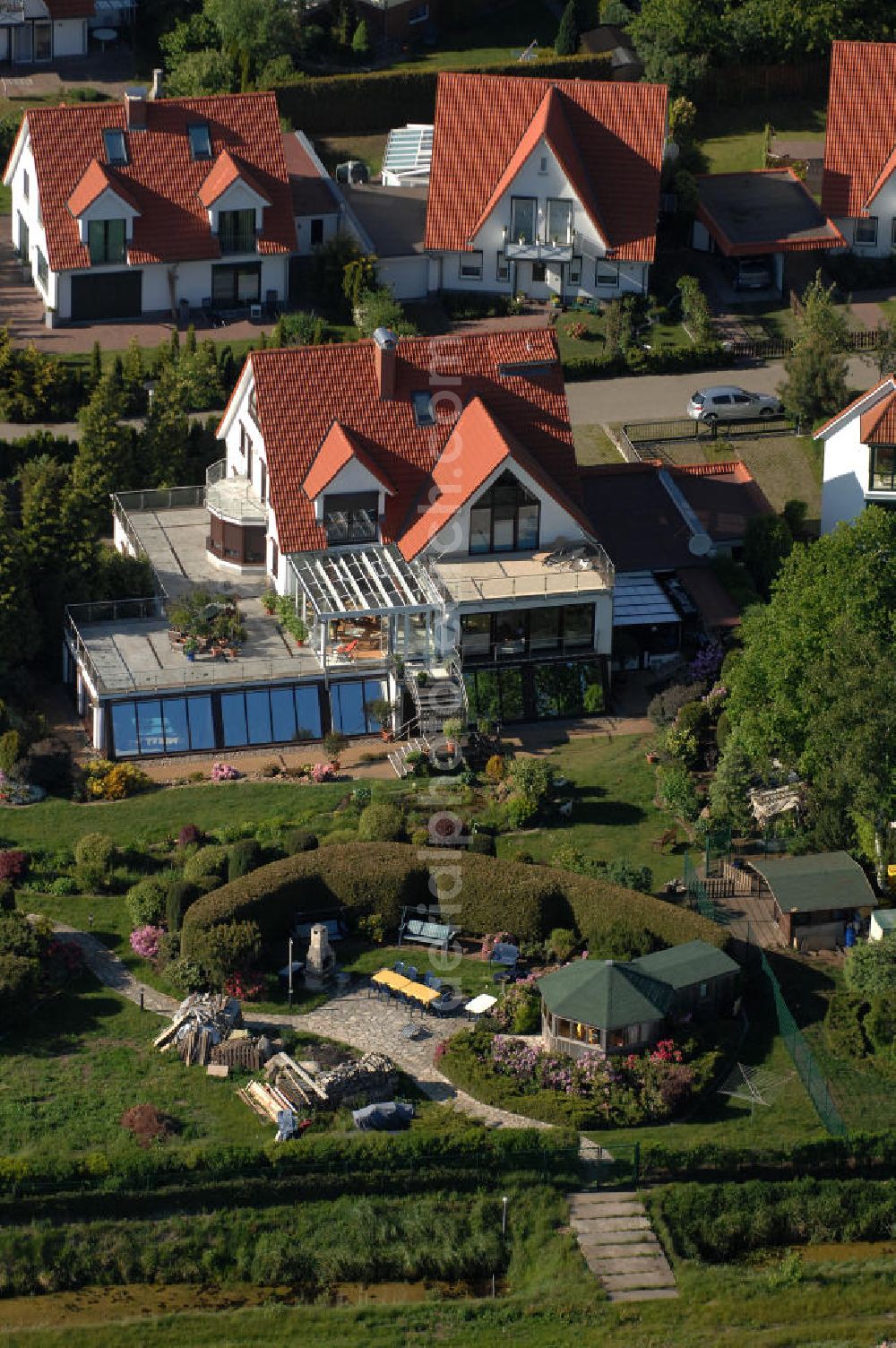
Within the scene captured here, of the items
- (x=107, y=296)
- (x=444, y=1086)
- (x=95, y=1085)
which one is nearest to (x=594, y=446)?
(x=107, y=296)

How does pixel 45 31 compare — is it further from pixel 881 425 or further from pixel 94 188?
pixel 881 425

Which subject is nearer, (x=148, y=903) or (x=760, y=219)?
(x=148, y=903)

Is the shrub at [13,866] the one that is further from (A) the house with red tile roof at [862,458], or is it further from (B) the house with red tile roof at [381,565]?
(A) the house with red tile roof at [862,458]

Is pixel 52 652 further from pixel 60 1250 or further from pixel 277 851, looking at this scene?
pixel 60 1250

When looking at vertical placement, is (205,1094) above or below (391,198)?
below

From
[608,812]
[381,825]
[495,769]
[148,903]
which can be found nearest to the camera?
[148,903]

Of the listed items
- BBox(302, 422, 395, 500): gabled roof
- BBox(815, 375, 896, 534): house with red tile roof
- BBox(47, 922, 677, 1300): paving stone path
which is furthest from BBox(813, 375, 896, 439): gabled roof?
BBox(47, 922, 677, 1300): paving stone path

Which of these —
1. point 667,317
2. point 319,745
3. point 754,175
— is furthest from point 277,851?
point 754,175
